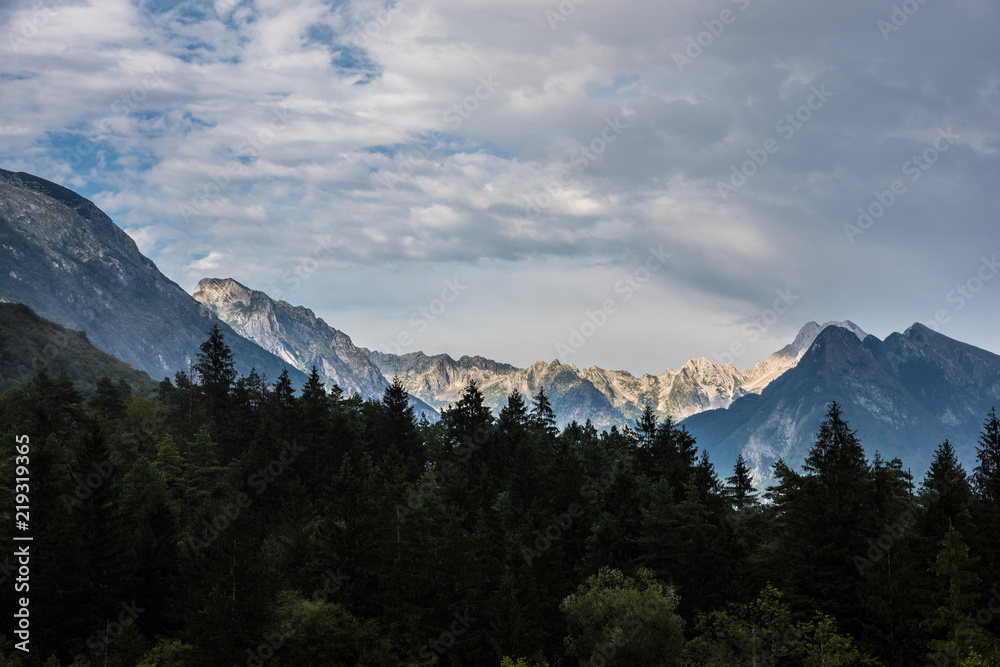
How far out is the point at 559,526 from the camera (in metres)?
82.6

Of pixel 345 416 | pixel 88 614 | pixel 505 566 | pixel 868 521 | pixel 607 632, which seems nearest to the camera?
pixel 607 632

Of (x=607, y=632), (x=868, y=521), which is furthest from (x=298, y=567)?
(x=868, y=521)

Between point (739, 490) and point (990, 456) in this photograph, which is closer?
point (990, 456)

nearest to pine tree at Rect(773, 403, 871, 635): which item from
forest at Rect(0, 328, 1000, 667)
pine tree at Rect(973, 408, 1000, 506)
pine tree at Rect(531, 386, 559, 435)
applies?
forest at Rect(0, 328, 1000, 667)

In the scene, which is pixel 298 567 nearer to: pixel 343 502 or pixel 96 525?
pixel 343 502

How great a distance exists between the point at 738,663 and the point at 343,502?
38.6m

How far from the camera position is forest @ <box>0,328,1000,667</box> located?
6075 centimetres

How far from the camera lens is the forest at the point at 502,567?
60.8 meters

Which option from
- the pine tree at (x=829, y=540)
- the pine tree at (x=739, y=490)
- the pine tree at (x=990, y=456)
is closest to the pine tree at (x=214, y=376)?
the pine tree at (x=739, y=490)

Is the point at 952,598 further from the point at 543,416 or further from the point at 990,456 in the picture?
the point at 543,416

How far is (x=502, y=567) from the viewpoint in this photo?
78.0m

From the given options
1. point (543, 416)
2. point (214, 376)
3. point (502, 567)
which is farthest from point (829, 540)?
point (214, 376)

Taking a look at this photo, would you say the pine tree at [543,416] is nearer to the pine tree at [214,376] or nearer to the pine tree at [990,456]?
the pine tree at [214,376]

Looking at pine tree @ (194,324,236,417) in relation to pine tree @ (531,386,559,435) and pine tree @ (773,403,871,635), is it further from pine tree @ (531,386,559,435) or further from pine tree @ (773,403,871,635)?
pine tree @ (773,403,871,635)
